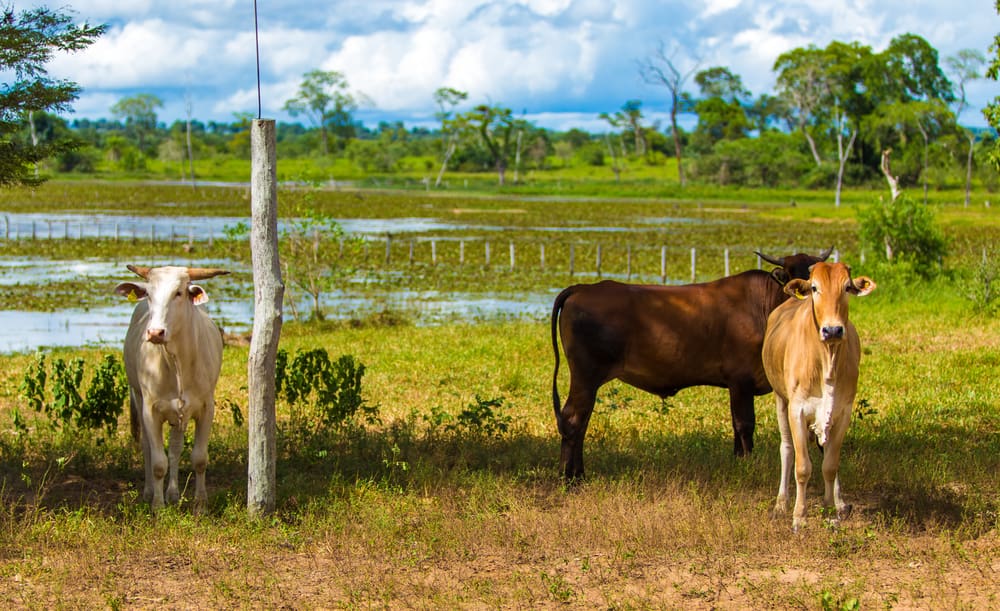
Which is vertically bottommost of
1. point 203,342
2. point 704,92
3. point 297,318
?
point 297,318

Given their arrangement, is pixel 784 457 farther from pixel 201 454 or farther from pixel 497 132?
pixel 497 132

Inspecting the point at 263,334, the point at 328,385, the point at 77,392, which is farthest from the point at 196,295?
the point at 77,392

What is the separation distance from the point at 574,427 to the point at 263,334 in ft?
8.79

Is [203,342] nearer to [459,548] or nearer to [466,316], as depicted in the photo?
[459,548]

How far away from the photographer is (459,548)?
709 centimetres

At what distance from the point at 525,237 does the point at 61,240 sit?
1743 centimetres

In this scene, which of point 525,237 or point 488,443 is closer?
point 488,443

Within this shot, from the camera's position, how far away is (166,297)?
788 cm

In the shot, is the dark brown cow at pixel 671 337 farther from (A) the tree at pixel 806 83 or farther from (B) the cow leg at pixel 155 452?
(A) the tree at pixel 806 83

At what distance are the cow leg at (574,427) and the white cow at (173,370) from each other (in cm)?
285

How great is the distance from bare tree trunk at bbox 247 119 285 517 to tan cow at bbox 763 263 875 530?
3610 millimetres

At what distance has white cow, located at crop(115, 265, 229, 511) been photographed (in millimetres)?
7965

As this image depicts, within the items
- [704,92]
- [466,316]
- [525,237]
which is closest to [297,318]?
[466,316]

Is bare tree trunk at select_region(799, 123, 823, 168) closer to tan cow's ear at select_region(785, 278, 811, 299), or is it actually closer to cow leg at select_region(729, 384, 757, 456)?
cow leg at select_region(729, 384, 757, 456)
